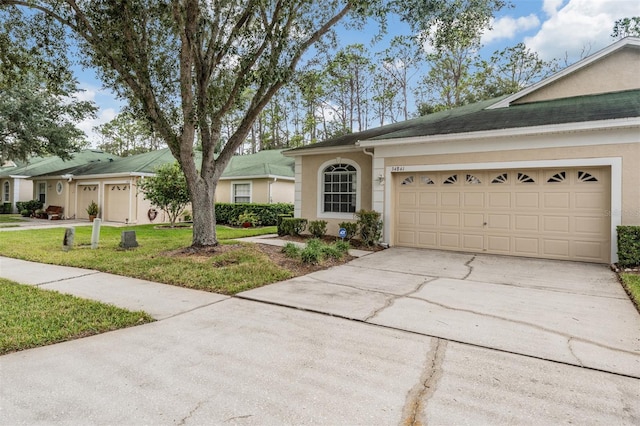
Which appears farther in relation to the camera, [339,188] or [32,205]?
[32,205]

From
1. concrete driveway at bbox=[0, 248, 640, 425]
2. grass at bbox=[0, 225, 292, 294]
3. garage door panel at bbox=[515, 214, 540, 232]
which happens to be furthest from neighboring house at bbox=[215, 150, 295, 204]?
concrete driveway at bbox=[0, 248, 640, 425]

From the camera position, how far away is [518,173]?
8641 millimetres

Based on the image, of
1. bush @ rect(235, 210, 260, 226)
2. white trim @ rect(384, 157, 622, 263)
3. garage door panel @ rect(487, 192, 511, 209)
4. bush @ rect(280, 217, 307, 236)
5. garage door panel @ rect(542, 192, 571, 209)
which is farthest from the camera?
bush @ rect(235, 210, 260, 226)

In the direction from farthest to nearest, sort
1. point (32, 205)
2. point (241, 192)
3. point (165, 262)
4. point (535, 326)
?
point (32, 205)
point (241, 192)
point (165, 262)
point (535, 326)

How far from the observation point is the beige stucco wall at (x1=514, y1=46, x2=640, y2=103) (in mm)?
9953

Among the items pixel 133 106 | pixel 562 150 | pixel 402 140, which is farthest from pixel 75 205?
pixel 562 150

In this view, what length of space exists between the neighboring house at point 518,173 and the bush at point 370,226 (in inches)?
12.0

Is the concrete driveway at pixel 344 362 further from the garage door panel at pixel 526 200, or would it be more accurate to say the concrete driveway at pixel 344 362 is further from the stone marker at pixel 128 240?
the stone marker at pixel 128 240

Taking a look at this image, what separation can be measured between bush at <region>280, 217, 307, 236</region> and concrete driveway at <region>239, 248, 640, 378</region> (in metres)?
4.24

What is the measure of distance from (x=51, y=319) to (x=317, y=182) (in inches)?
348

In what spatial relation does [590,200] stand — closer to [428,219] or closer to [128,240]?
[428,219]

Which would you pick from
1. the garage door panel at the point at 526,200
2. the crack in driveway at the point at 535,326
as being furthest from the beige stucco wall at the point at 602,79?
the crack in driveway at the point at 535,326

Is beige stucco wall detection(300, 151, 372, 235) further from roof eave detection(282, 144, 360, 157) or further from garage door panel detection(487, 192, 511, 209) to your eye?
garage door panel detection(487, 192, 511, 209)

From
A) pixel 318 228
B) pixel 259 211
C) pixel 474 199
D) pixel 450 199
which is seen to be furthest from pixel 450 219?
pixel 259 211
